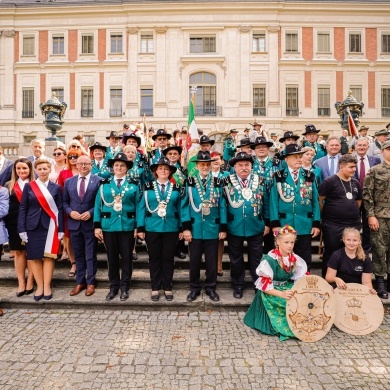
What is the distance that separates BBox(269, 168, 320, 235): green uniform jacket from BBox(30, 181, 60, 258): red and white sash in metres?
3.23

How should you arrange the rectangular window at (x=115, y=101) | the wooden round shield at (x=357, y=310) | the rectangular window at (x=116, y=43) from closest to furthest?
1. the wooden round shield at (x=357, y=310)
2. the rectangular window at (x=116, y=43)
3. the rectangular window at (x=115, y=101)

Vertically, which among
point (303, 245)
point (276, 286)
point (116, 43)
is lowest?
point (276, 286)

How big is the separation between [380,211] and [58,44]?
33.3m

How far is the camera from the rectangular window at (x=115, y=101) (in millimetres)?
30984

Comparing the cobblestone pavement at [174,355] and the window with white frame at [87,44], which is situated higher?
the window with white frame at [87,44]

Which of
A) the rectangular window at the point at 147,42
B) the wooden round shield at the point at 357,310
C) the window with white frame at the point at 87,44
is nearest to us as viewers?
the wooden round shield at the point at 357,310

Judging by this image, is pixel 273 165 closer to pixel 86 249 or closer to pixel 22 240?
pixel 86 249

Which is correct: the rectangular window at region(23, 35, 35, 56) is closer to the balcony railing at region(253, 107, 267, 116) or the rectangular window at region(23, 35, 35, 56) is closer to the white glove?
the balcony railing at region(253, 107, 267, 116)

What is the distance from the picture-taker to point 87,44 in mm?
31297

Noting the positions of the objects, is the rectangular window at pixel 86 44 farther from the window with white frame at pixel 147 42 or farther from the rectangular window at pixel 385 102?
the rectangular window at pixel 385 102

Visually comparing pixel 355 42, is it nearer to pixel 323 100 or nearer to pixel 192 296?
pixel 323 100

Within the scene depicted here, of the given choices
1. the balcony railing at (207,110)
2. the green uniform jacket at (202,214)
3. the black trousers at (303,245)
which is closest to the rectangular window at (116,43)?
the balcony railing at (207,110)

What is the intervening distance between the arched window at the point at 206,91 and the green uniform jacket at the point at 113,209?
26007mm

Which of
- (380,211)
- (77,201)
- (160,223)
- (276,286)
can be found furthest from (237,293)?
(77,201)
